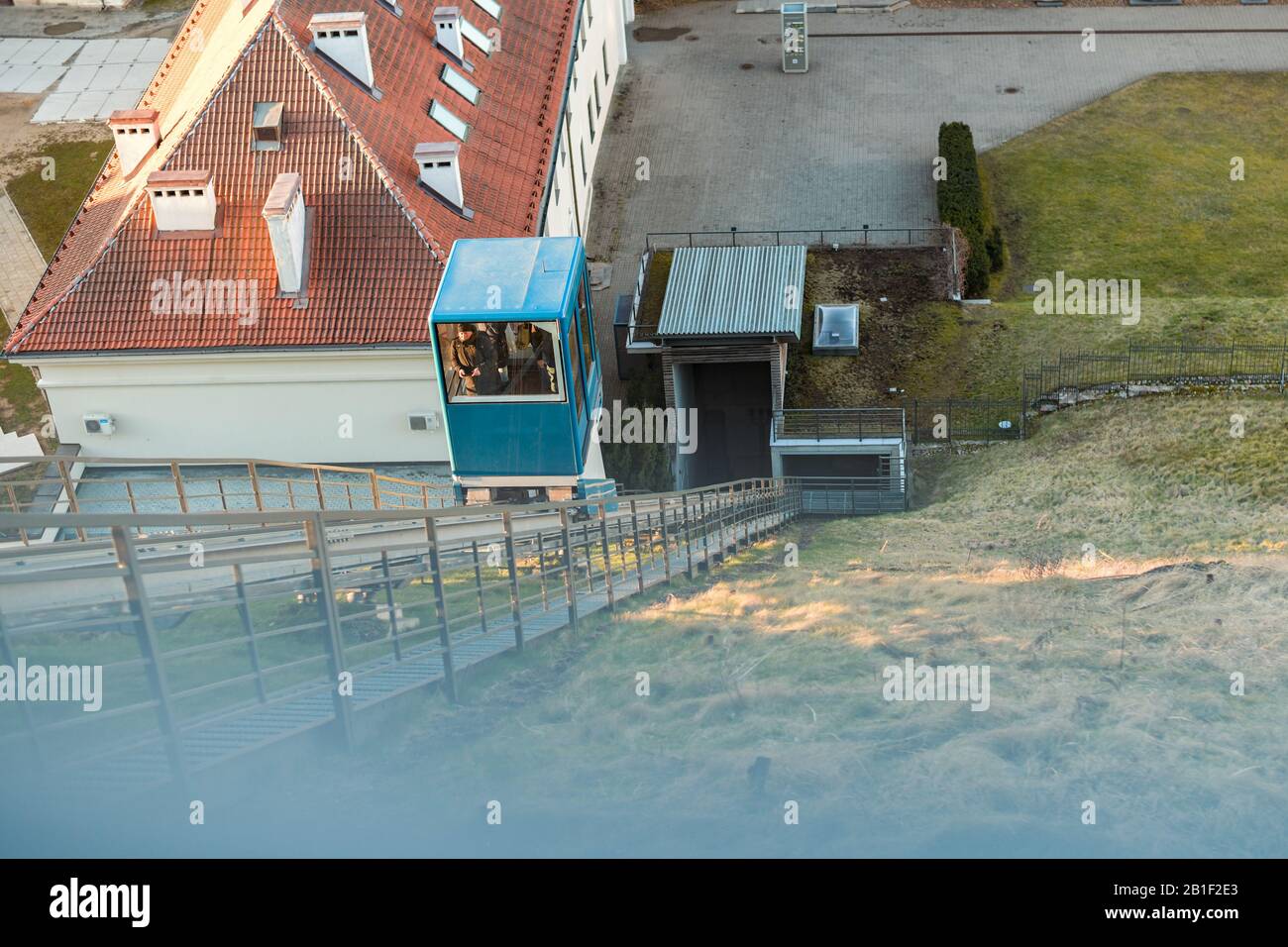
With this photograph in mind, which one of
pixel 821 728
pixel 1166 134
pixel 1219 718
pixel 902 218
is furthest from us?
pixel 1166 134

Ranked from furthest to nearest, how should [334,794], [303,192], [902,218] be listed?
[902,218] < [303,192] < [334,794]

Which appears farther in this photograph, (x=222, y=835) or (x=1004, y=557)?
(x=1004, y=557)

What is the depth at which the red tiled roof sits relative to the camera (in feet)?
78.6

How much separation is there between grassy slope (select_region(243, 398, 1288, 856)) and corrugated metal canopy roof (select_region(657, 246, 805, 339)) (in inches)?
357

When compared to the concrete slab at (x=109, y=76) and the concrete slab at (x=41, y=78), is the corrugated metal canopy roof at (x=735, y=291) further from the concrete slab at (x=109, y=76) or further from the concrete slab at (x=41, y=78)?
the concrete slab at (x=41, y=78)

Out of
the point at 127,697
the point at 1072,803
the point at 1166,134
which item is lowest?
the point at 1072,803

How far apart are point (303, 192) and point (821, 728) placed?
614 inches

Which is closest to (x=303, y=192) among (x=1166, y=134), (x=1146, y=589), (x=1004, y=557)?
(x=1004, y=557)

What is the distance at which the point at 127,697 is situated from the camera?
31.0ft

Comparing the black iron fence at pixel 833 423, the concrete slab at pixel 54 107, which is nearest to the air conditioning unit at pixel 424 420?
the black iron fence at pixel 833 423

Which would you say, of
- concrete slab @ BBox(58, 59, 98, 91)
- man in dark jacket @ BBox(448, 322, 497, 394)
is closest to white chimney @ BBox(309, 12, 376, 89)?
man in dark jacket @ BBox(448, 322, 497, 394)

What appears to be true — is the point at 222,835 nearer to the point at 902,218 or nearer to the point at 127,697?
the point at 127,697

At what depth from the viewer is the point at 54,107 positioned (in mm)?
41844

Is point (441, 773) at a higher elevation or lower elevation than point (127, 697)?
lower
